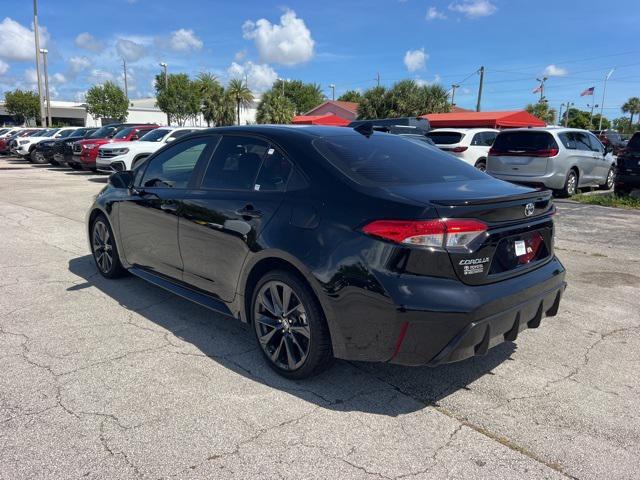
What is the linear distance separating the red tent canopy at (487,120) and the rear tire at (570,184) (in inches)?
819

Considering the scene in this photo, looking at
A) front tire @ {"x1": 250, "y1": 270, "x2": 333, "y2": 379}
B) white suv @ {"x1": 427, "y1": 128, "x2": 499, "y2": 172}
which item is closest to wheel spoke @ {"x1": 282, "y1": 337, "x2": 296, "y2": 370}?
front tire @ {"x1": 250, "y1": 270, "x2": 333, "y2": 379}

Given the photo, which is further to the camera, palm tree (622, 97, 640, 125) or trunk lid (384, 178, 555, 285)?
palm tree (622, 97, 640, 125)

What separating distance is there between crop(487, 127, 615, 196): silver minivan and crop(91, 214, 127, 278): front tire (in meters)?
9.46

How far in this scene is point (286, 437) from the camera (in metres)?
2.80

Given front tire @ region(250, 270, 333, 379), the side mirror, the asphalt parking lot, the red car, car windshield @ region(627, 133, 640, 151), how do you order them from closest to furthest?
the asphalt parking lot
front tire @ region(250, 270, 333, 379)
the side mirror
car windshield @ region(627, 133, 640, 151)
the red car

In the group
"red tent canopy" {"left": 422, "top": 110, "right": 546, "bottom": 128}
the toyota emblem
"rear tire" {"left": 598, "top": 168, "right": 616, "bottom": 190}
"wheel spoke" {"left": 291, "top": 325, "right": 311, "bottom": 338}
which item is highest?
"red tent canopy" {"left": 422, "top": 110, "right": 546, "bottom": 128}

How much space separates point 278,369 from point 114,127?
2063 centimetres

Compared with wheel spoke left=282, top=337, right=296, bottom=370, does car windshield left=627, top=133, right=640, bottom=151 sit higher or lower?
higher

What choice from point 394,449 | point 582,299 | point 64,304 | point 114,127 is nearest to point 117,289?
point 64,304

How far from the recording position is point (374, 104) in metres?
48.5

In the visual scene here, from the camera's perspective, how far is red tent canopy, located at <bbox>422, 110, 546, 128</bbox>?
32.7 meters

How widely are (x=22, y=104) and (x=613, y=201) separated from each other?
261 ft

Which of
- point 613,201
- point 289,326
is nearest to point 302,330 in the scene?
point 289,326

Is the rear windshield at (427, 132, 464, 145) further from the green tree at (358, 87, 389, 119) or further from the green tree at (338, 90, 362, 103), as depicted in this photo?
the green tree at (338, 90, 362, 103)
